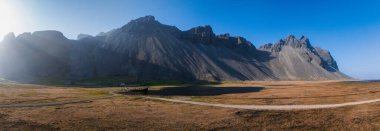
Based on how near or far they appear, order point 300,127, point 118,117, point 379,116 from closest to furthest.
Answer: point 300,127 → point 379,116 → point 118,117

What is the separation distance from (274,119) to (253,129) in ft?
21.1

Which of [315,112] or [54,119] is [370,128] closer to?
[315,112]

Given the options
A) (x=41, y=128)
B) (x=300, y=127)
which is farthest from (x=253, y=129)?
(x=41, y=128)

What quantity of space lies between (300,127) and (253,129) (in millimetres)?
5952

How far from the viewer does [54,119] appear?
125ft

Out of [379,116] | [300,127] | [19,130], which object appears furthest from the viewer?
[379,116]

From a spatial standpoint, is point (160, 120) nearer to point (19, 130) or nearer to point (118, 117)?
point (118, 117)

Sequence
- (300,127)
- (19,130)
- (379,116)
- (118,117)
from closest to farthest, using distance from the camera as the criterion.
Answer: (19,130) < (300,127) < (379,116) < (118,117)

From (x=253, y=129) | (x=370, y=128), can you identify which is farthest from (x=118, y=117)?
(x=370, y=128)

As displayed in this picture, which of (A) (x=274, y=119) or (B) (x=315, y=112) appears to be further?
(B) (x=315, y=112)

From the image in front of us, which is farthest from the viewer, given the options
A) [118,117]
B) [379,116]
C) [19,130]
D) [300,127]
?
[118,117]

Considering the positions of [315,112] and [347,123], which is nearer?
[347,123]

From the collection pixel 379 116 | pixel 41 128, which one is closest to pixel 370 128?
pixel 379 116

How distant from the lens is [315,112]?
4212 cm
